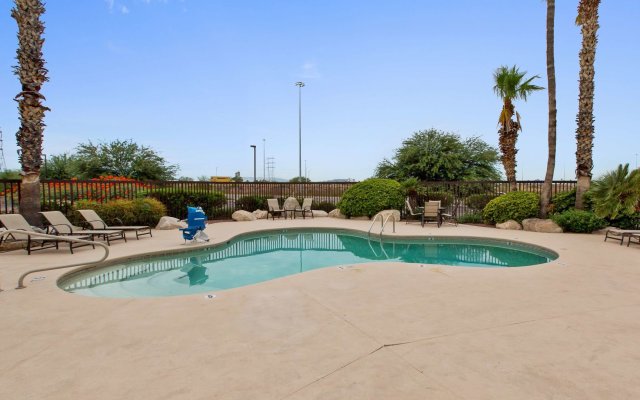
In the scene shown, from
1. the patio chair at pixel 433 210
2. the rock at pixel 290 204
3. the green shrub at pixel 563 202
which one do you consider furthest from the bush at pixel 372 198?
the green shrub at pixel 563 202

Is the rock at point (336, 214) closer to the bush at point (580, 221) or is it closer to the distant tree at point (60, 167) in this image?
the bush at point (580, 221)

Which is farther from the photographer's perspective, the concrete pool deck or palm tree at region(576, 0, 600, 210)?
palm tree at region(576, 0, 600, 210)

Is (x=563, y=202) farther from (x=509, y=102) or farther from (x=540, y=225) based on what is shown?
(x=509, y=102)

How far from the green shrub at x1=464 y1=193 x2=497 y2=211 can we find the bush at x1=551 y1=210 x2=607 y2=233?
2.90 m

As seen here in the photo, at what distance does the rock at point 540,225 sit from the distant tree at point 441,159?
12.7 metres

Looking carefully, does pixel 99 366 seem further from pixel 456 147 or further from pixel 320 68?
pixel 456 147

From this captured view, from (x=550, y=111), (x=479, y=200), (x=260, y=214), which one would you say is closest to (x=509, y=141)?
(x=479, y=200)

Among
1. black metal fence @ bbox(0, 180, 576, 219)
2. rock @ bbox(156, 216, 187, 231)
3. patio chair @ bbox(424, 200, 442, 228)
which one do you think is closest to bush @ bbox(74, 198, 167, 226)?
rock @ bbox(156, 216, 187, 231)

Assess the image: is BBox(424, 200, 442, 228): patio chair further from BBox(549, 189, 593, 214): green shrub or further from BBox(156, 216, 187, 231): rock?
BBox(156, 216, 187, 231): rock

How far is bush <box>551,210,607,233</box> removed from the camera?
32.2ft

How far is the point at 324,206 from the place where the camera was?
16.2 m

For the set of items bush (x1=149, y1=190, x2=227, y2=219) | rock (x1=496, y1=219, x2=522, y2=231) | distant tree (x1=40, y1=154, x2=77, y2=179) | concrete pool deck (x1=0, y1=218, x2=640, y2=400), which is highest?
distant tree (x1=40, y1=154, x2=77, y2=179)

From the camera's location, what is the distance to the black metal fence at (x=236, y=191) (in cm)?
1119

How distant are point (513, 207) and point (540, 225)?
3.73 ft
